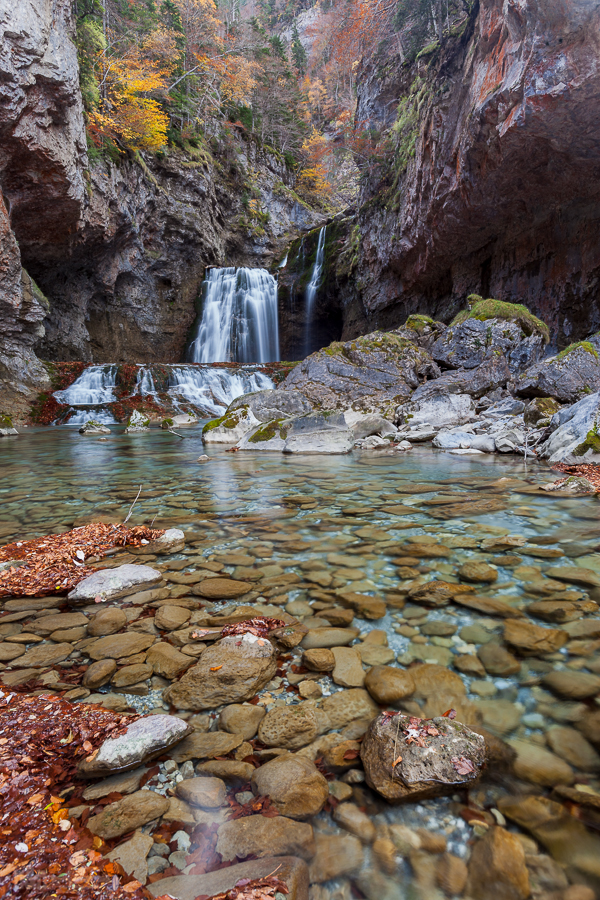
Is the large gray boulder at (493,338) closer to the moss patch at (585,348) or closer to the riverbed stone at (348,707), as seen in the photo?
the moss patch at (585,348)

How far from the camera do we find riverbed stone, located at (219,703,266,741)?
1417mm

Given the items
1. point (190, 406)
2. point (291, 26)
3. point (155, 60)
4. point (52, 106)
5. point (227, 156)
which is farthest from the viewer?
point (291, 26)

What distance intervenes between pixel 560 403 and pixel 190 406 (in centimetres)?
1286

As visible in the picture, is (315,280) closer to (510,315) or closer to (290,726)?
(510,315)

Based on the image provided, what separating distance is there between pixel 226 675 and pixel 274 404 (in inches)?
335

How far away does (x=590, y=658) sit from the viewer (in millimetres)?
1631

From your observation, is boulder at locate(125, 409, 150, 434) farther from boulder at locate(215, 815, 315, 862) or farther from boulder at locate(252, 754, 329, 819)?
boulder at locate(215, 815, 315, 862)

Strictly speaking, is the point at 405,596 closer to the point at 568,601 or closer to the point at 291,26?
the point at 568,601

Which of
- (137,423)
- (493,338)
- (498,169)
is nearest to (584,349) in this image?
(493,338)

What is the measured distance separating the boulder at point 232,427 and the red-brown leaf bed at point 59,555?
5.89 meters

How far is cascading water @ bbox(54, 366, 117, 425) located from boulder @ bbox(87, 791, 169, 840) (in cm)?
1611

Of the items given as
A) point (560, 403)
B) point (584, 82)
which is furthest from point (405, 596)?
point (584, 82)

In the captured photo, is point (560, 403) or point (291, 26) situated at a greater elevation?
point (291, 26)

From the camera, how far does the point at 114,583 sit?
239 cm
